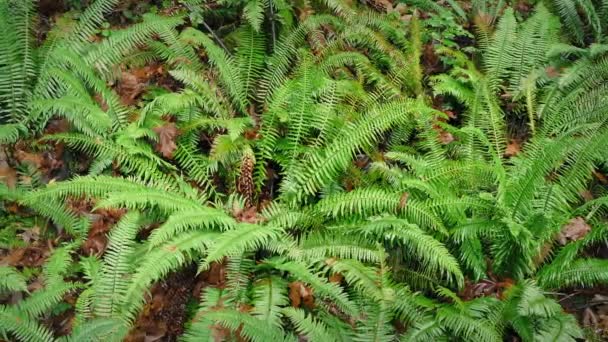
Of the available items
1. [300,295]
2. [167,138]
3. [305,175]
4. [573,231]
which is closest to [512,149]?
[573,231]

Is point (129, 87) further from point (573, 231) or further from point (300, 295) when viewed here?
point (573, 231)

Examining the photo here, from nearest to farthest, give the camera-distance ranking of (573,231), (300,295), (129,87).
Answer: (300,295) < (573,231) < (129,87)

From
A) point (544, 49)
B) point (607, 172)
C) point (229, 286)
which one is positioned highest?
point (544, 49)

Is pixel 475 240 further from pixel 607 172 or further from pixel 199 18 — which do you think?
pixel 199 18

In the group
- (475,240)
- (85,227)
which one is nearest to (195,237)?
(85,227)

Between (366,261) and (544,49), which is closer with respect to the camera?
(366,261)

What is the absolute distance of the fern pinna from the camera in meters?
4.10

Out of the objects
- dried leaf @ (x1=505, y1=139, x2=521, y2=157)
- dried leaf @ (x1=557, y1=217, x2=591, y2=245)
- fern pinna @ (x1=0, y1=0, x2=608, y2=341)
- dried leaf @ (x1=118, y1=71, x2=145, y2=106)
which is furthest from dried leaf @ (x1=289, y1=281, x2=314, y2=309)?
dried leaf @ (x1=505, y1=139, x2=521, y2=157)

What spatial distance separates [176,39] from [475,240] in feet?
12.5

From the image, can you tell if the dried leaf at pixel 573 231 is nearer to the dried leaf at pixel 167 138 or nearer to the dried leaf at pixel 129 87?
the dried leaf at pixel 167 138

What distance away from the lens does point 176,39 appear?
18.9 feet

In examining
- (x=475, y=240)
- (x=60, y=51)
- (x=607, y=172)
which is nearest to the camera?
(x=475, y=240)

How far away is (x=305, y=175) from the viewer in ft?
16.5

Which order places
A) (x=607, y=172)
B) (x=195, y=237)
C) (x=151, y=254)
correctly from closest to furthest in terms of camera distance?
(x=151, y=254) → (x=195, y=237) → (x=607, y=172)
